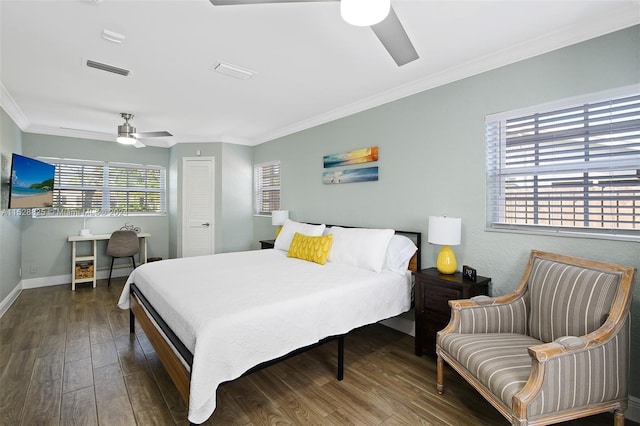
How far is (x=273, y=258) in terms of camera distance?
11.6ft

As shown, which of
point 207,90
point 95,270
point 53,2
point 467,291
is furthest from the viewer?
point 95,270

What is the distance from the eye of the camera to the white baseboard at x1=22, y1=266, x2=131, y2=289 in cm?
480

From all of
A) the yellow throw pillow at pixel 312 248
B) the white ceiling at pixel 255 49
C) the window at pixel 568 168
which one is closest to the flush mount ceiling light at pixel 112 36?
the white ceiling at pixel 255 49

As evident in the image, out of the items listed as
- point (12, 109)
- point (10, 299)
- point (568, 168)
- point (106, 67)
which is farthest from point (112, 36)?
point (10, 299)

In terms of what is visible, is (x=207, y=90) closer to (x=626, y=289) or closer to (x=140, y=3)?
(x=140, y=3)

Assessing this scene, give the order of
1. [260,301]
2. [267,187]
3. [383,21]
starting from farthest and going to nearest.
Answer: [267,187] < [260,301] < [383,21]

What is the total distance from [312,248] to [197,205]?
3.22 m

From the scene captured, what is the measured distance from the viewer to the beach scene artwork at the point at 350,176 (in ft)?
11.8

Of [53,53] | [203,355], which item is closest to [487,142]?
[203,355]

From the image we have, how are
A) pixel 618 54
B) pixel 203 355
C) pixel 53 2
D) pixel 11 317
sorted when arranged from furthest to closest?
1. pixel 11 317
2. pixel 618 54
3. pixel 53 2
4. pixel 203 355

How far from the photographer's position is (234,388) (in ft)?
7.37

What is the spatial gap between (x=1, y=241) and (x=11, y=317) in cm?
90

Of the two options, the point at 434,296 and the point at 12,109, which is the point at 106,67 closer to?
the point at 12,109

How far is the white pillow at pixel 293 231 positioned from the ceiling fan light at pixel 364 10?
2.62 m
